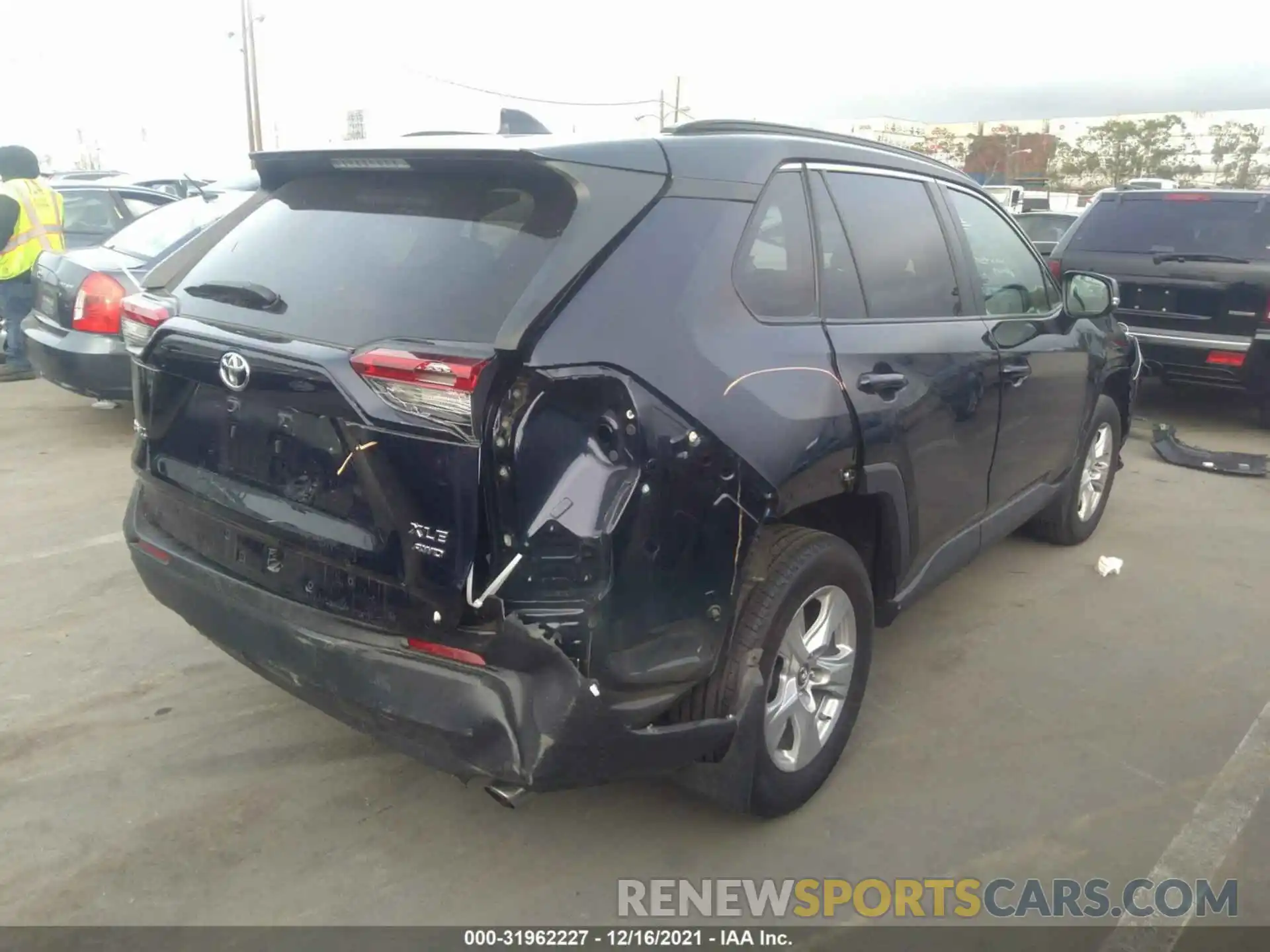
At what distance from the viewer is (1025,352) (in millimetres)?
3900

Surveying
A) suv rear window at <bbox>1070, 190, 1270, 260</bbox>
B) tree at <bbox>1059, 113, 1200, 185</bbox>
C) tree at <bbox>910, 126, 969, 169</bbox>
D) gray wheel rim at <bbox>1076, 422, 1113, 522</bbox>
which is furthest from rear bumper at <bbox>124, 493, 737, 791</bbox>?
tree at <bbox>1059, 113, 1200, 185</bbox>

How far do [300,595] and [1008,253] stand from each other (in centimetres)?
322

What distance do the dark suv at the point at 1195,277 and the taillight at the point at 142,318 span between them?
280 inches

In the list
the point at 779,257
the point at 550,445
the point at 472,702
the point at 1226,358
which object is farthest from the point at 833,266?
the point at 1226,358

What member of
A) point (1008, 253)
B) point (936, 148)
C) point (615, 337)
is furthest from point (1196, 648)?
point (936, 148)

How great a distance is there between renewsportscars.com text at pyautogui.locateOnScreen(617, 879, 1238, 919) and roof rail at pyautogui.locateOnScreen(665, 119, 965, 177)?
203 centimetres

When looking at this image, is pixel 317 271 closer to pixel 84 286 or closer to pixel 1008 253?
pixel 1008 253

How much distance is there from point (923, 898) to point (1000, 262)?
8.33ft

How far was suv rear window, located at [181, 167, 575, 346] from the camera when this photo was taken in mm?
2266

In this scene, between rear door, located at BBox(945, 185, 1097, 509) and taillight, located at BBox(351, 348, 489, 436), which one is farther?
rear door, located at BBox(945, 185, 1097, 509)

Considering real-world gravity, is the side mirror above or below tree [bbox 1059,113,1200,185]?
below

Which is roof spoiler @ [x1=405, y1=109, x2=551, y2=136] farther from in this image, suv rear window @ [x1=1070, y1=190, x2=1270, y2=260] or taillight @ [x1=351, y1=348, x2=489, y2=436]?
suv rear window @ [x1=1070, y1=190, x2=1270, y2=260]

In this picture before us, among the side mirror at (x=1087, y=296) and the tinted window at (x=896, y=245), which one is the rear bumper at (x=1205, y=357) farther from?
the tinted window at (x=896, y=245)

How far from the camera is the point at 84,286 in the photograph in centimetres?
649
